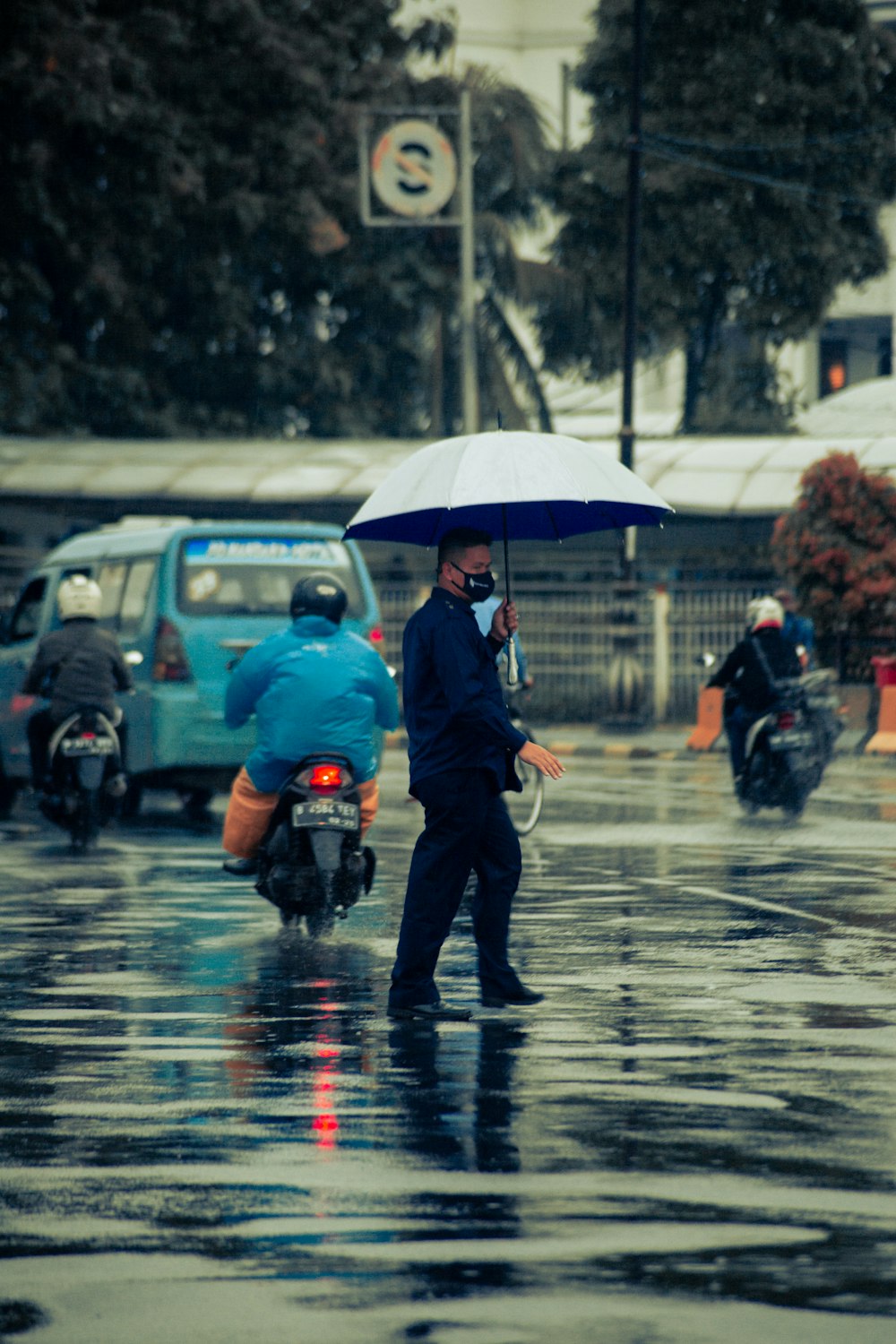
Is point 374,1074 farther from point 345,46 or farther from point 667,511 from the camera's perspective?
point 345,46

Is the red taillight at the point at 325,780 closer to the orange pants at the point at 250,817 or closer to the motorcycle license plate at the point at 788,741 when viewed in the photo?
the orange pants at the point at 250,817

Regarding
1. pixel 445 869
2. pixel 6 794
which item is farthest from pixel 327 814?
pixel 6 794

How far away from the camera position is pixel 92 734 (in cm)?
1510

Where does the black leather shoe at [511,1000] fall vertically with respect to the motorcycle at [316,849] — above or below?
below

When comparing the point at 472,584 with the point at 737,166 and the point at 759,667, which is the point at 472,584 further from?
the point at 737,166

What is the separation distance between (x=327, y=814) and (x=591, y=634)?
21.3 m

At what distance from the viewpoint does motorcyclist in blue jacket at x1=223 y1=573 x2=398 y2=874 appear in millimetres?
11039

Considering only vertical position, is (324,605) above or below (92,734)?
above

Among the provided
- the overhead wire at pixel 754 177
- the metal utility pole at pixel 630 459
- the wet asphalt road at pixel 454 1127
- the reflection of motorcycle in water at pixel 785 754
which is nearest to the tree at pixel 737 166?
the overhead wire at pixel 754 177

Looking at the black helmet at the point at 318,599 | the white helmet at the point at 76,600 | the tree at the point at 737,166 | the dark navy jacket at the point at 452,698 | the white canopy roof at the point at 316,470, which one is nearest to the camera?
the dark navy jacket at the point at 452,698

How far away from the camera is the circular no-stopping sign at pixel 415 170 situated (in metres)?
33.3

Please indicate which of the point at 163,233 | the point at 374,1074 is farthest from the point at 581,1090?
the point at 163,233

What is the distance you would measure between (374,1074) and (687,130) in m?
35.8

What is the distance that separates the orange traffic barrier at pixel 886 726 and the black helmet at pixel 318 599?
47.9ft
